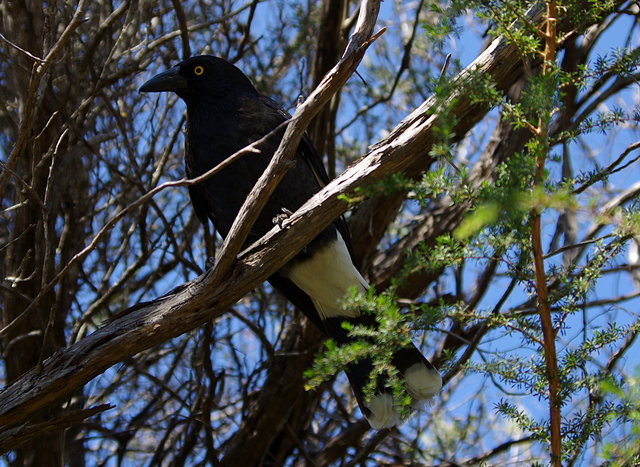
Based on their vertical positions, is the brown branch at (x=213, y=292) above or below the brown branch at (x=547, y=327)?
above

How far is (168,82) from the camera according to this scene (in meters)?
4.09

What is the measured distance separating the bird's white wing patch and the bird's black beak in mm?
1088

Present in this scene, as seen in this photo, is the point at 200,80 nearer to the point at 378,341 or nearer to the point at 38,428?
the point at 38,428

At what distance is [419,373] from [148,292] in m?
1.99

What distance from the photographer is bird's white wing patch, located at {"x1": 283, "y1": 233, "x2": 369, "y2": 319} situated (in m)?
3.71

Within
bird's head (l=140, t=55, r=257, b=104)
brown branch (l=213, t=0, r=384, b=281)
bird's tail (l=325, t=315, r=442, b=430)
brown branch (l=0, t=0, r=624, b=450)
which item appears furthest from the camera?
bird's head (l=140, t=55, r=257, b=104)

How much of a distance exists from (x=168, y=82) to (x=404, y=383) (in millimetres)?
1916

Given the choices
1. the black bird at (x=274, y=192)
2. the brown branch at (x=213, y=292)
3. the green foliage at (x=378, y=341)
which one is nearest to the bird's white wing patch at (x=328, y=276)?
the black bird at (x=274, y=192)

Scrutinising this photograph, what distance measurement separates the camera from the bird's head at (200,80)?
4031mm

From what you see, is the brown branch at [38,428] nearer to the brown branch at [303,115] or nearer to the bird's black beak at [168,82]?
the brown branch at [303,115]

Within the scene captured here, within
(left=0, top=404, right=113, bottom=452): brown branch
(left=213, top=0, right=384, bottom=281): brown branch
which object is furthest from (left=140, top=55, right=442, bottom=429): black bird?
(left=0, top=404, right=113, bottom=452): brown branch

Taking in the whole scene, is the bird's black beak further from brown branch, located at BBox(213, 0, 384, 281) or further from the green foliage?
the green foliage

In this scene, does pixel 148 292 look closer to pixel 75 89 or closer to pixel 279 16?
pixel 75 89

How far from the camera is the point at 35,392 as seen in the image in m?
2.63
